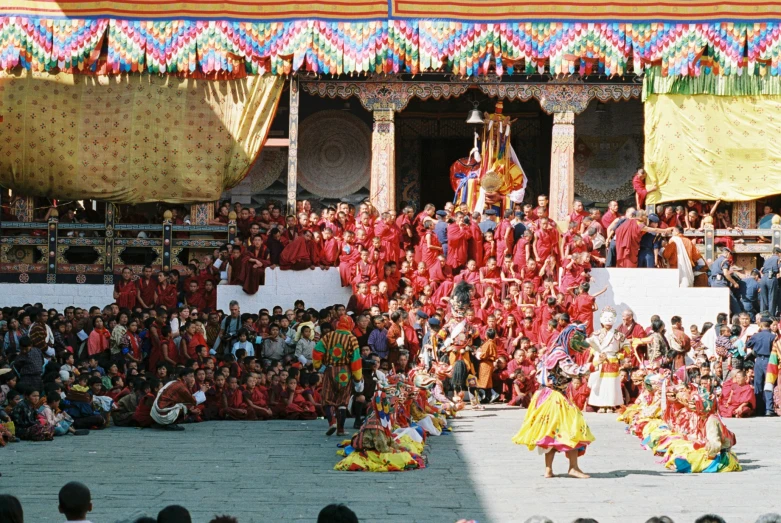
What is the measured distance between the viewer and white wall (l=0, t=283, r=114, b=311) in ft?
72.1

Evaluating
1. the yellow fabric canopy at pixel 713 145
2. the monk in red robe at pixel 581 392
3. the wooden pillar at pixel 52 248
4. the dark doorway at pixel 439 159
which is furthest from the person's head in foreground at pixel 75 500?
the dark doorway at pixel 439 159

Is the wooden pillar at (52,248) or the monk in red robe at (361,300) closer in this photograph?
the monk in red robe at (361,300)

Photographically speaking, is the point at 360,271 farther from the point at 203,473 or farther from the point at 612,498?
the point at 612,498

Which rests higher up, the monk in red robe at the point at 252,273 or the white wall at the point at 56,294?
the monk in red robe at the point at 252,273

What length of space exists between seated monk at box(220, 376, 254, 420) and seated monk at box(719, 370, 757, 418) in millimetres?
6388

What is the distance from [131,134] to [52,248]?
2510 millimetres

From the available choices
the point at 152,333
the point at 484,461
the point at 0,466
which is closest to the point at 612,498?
the point at 484,461

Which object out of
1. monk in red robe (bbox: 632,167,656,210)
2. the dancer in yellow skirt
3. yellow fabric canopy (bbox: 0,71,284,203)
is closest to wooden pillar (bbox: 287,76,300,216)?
yellow fabric canopy (bbox: 0,71,284,203)

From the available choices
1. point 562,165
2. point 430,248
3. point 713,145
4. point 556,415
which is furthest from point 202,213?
point 556,415

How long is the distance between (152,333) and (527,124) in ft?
34.8

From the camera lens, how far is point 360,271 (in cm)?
2106

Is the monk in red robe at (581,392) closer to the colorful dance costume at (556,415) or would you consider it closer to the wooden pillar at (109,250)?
the colorful dance costume at (556,415)

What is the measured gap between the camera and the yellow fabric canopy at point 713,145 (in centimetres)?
2317

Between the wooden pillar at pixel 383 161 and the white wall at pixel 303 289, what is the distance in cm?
245
